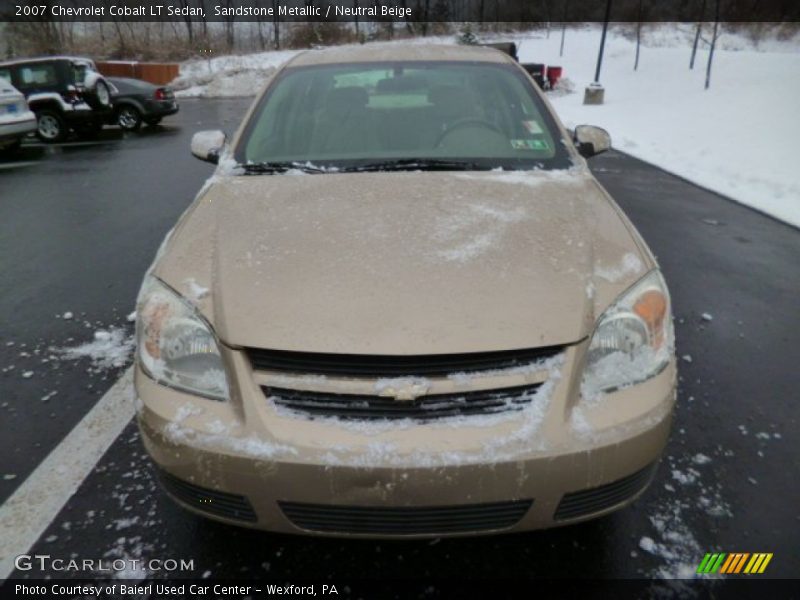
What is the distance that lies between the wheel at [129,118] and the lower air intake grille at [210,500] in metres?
14.8

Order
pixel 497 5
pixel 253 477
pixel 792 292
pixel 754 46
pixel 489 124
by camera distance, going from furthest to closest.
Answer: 1. pixel 497 5
2. pixel 754 46
3. pixel 792 292
4. pixel 489 124
5. pixel 253 477

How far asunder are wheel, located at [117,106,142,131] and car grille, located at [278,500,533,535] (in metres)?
15.1

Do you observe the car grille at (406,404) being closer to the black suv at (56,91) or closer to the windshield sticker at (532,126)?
the windshield sticker at (532,126)

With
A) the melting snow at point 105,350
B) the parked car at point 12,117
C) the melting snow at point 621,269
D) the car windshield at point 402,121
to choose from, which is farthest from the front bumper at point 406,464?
the parked car at point 12,117

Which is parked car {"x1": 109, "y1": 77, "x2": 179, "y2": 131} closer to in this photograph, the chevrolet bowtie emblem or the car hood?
the car hood

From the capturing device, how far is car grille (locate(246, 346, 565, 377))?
62.7 inches

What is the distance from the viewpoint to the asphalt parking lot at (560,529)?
193 centimetres

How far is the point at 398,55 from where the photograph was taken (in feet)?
10.8

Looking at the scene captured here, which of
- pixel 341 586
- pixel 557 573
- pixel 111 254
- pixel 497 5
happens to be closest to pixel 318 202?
pixel 341 586

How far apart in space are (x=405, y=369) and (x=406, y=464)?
0.82ft

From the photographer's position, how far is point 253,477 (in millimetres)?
1537

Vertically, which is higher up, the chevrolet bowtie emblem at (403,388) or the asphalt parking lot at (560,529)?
the chevrolet bowtie emblem at (403,388)

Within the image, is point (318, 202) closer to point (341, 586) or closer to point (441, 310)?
point (441, 310)

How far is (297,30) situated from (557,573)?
2077 inches
